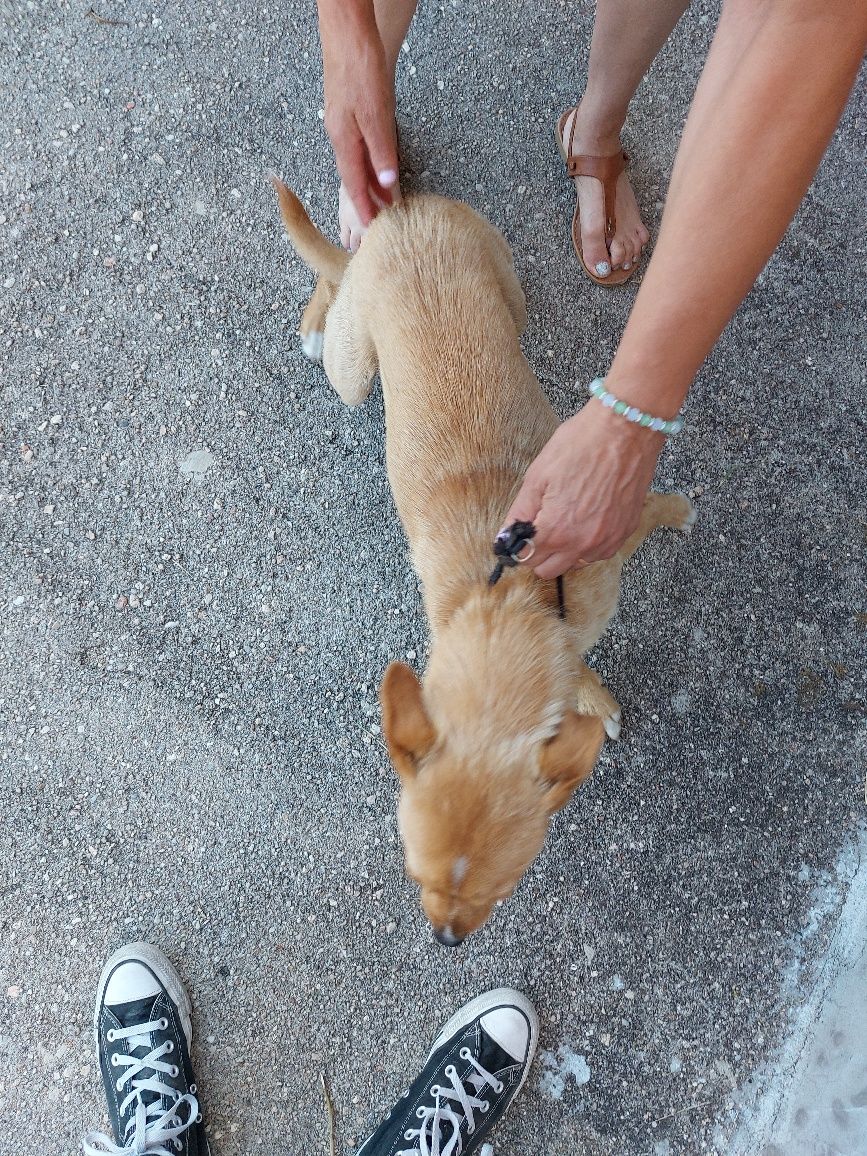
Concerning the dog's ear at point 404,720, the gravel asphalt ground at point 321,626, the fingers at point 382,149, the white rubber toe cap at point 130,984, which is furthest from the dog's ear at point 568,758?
the white rubber toe cap at point 130,984

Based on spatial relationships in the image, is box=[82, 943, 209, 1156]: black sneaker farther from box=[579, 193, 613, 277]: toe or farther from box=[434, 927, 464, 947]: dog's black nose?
box=[579, 193, 613, 277]: toe

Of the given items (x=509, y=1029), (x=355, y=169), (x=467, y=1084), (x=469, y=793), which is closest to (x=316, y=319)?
(x=355, y=169)

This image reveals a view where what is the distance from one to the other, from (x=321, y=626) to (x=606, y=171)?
202 centimetres

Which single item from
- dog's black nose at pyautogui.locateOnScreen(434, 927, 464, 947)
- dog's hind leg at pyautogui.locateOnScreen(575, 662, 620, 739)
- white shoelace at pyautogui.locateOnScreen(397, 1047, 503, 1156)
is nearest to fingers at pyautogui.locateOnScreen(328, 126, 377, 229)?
dog's hind leg at pyautogui.locateOnScreen(575, 662, 620, 739)

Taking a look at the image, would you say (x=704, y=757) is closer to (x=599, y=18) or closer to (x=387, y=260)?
(x=387, y=260)

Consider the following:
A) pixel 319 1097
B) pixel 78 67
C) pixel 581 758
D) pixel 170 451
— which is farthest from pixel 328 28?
pixel 319 1097

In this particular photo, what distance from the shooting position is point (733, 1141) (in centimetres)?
234

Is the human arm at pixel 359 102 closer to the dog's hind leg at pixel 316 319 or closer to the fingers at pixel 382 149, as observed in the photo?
the fingers at pixel 382 149

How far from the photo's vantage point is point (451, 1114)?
234cm

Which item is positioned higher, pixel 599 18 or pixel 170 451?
pixel 599 18

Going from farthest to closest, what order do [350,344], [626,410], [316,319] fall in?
[316,319] → [350,344] → [626,410]

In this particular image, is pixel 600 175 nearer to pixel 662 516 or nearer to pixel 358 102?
pixel 358 102

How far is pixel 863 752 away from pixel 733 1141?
4.36 feet

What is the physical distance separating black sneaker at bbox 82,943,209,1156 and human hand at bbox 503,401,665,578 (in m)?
2.00
